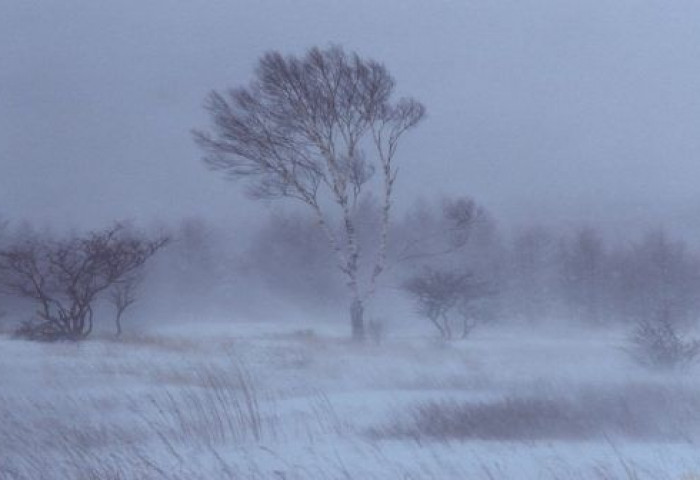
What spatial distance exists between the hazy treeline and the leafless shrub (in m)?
11.7

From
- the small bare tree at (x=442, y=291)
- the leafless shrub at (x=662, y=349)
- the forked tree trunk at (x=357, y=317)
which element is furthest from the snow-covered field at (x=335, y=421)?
the small bare tree at (x=442, y=291)

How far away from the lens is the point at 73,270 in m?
26.6

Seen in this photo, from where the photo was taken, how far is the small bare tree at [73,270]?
24.9 metres

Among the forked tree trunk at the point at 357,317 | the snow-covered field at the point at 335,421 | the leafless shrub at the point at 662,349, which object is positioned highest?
the forked tree trunk at the point at 357,317

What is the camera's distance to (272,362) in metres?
16.5

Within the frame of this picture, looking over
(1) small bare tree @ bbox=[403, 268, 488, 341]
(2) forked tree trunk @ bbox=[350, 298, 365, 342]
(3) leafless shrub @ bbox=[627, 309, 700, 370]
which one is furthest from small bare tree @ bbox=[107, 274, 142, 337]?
(3) leafless shrub @ bbox=[627, 309, 700, 370]

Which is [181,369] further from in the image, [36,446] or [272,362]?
[36,446]

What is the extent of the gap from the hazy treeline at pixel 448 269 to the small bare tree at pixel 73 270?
27.2ft

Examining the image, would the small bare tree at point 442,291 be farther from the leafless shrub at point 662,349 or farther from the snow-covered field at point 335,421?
the snow-covered field at point 335,421

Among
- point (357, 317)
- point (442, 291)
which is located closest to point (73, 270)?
point (357, 317)

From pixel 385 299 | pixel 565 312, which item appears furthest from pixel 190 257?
pixel 565 312

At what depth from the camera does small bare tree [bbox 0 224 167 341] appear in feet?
81.8

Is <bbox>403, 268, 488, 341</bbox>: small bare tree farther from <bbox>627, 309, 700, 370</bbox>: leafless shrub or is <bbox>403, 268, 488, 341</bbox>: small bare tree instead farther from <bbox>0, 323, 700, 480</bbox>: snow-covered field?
<bbox>0, 323, 700, 480</bbox>: snow-covered field

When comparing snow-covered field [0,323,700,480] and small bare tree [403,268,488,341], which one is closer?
snow-covered field [0,323,700,480]
